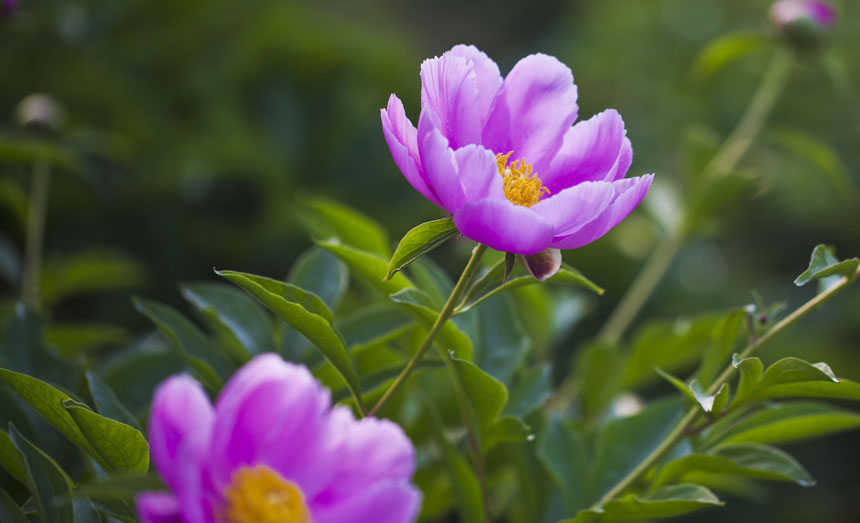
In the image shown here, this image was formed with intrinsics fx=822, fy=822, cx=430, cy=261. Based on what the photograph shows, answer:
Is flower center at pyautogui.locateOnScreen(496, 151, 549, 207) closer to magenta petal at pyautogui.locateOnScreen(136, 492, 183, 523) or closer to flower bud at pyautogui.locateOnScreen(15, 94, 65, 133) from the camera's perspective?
magenta petal at pyautogui.locateOnScreen(136, 492, 183, 523)

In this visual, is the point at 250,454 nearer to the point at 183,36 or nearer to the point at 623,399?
the point at 623,399

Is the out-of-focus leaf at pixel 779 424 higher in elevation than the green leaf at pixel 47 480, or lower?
lower

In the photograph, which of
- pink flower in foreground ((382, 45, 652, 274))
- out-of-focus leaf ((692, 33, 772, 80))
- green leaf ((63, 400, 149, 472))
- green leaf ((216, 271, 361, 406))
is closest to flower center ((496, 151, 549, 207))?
pink flower in foreground ((382, 45, 652, 274))

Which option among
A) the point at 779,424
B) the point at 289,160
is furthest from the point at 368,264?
the point at 289,160

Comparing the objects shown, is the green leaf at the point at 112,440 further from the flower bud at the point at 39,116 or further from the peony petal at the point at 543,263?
the flower bud at the point at 39,116

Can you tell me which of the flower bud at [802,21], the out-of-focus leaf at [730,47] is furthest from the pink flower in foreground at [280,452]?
the flower bud at [802,21]
